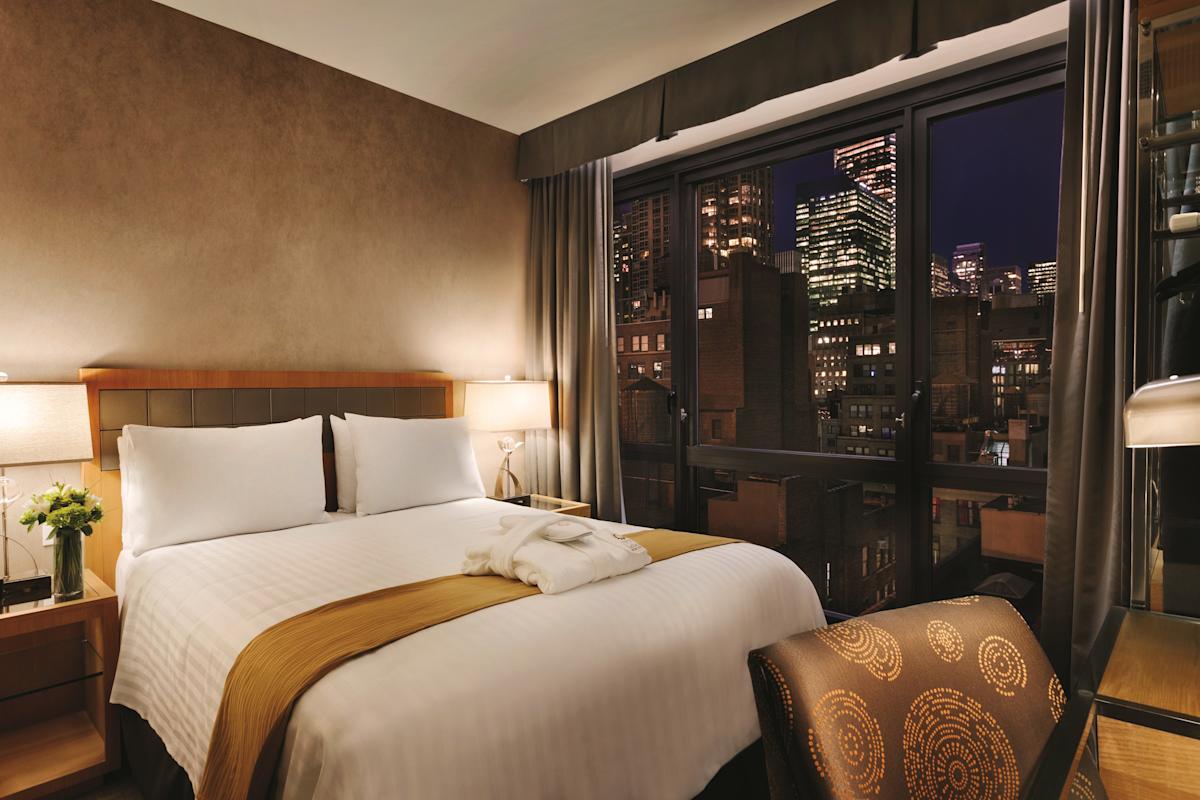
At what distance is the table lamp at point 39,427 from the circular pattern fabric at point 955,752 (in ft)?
8.43

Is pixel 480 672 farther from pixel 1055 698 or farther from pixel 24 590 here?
pixel 24 590

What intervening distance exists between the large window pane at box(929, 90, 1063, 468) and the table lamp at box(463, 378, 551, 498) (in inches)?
79.3

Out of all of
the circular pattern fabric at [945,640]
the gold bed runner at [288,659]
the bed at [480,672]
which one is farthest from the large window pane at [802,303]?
the circular pattern fabric at [945,640]

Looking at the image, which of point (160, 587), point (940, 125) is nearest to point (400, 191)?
point (160, 587)

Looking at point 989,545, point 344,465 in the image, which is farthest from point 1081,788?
point 344,465

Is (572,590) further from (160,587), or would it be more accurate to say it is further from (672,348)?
(672,348)

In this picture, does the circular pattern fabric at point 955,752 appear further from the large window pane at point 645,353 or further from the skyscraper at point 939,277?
the large window pane at point 645,353

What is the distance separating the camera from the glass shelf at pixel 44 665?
2377mm

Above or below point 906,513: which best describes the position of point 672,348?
above

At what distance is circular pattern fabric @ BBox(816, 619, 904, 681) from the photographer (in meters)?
0.96

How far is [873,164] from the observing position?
311 centimetres

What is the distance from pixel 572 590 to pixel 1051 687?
107cm

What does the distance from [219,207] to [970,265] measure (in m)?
3.25

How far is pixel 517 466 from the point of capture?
425 centimetres
